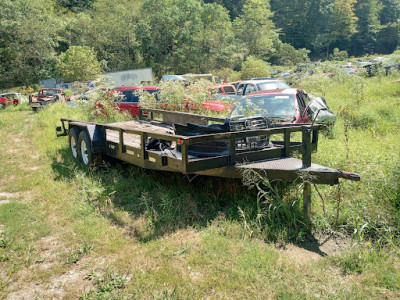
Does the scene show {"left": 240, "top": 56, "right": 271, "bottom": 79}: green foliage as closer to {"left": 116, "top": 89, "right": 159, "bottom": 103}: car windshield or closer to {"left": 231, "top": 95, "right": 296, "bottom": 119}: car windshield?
{"left": 116, "top": 89, "right": 159, "bottom": 103}: car windshield

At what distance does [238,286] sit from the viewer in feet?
9.57

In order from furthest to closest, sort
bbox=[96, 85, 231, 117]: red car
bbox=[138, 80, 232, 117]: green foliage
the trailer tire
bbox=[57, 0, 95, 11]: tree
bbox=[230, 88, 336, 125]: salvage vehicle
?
bbox=[57, 0, 95, 11]: tree < bbox=[96, 85, 231, 117]: red car < bbox=[138, 80, 232, 117]: green foliage < bbox=[230, 88, 336, 125]: salvage vehicle < the trailer tire

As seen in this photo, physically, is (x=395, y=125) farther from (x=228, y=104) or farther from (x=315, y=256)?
(x=315, y=256)

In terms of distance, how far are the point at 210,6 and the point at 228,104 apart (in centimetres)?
3669

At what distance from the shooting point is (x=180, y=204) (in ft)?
15.3

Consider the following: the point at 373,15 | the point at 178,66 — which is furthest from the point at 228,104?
the point at 373,15

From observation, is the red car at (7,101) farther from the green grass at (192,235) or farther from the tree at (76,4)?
the tree at (76,4)

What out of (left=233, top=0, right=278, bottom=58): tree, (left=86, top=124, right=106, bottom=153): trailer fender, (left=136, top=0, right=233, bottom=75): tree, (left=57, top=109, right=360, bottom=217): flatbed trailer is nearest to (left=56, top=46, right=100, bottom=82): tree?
(left=136, top=0, right=233, bottom=75): tree

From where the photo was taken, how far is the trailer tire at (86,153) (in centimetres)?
613

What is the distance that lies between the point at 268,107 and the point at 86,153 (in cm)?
406

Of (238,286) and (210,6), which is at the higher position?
(210,6)

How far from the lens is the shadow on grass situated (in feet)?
13.0

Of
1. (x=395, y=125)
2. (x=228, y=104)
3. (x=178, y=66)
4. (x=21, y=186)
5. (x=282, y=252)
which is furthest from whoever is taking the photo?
(x=178, y=66)

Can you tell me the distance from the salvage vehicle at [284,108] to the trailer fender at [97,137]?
A: 2.71 meters
